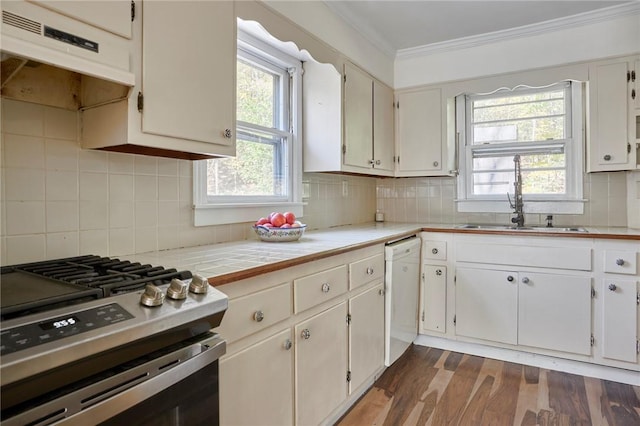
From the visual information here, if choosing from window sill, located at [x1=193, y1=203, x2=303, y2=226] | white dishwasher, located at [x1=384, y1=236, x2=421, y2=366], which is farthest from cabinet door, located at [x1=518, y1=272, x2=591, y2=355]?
window sill, located at [x1=193, y1=203, x2=303, y2=226]

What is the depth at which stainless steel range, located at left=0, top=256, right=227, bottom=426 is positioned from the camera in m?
0.63

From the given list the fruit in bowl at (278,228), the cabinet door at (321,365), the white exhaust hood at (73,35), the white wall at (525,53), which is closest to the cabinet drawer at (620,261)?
the white wall at (525,53)

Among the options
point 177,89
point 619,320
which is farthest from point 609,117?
point 177,89

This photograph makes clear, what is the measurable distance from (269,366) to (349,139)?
171 centimetres

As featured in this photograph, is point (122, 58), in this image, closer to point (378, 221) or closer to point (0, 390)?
point (0, 390)

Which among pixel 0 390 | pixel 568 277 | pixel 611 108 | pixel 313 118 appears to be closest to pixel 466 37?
pixel 611 108

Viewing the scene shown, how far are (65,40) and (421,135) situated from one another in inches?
109

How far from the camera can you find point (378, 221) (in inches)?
143

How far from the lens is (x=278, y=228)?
200cm

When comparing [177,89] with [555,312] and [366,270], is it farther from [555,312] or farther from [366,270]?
[555,312]

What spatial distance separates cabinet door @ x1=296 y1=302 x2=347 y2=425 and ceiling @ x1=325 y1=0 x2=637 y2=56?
6.23ft

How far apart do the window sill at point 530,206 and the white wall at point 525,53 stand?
3.40ft

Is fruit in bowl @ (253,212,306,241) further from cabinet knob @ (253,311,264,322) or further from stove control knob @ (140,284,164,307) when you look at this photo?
stove control knob @ (140,284,164,307)

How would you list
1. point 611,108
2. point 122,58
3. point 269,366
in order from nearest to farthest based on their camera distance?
point 122,58 → point 269,366 → point 611,108
